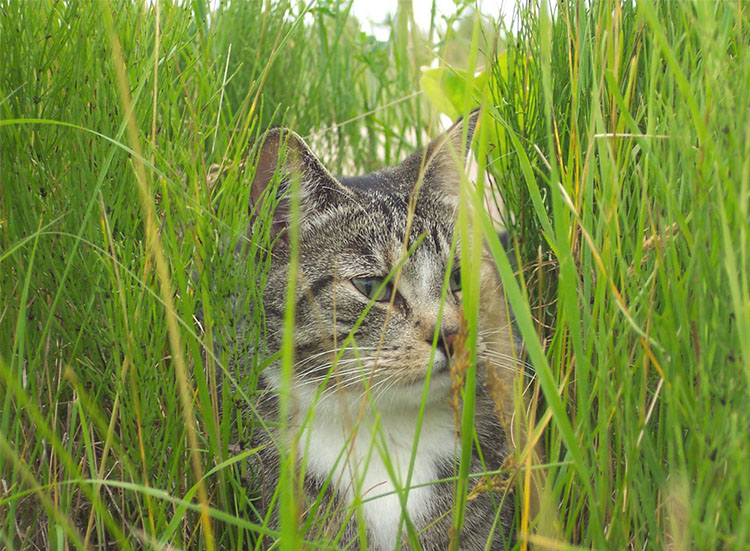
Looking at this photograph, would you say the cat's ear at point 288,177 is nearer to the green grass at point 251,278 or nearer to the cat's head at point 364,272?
the cat's head at point 364,272

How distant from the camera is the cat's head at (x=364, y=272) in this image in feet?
5.40

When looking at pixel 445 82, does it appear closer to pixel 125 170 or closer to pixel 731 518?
pixel 125 170

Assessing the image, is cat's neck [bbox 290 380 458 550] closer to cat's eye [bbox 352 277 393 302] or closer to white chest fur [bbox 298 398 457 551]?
white chest fur [bbox 298 398 457 551]

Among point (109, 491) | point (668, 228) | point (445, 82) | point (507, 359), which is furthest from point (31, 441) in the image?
point (445, 82)

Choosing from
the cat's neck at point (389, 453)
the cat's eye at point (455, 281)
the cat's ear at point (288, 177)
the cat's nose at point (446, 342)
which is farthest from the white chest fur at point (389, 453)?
the cat's ear at point (288, 177)

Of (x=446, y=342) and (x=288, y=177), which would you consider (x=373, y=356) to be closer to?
(x=446, y=342)

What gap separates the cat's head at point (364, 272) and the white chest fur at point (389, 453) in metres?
0.08

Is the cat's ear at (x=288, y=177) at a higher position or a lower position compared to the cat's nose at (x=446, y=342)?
higher

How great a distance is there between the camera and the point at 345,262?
6.19 ft

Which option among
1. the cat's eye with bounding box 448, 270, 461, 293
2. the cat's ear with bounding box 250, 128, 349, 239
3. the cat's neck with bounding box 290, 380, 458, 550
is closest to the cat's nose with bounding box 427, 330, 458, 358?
the cat's neck with bounding box 290, 380, 458, 550

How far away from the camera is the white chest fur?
1692 mm

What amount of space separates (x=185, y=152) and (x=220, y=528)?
87cm

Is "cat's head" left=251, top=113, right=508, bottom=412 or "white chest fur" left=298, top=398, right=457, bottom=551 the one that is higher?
"cat's head" left=251, top=113, right=508, bottom=412

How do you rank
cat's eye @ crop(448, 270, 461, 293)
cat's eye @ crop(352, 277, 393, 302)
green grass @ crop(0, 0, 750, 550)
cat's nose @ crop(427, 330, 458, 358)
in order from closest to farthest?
green grass @ crop(0, 0, 750, 550) < cat's nose @ crop(427, 330, 458, 358) < cat's eye @ crop(352, 277, 393, 302) < cat's eye @ crop(448, 270, 461, 293)
